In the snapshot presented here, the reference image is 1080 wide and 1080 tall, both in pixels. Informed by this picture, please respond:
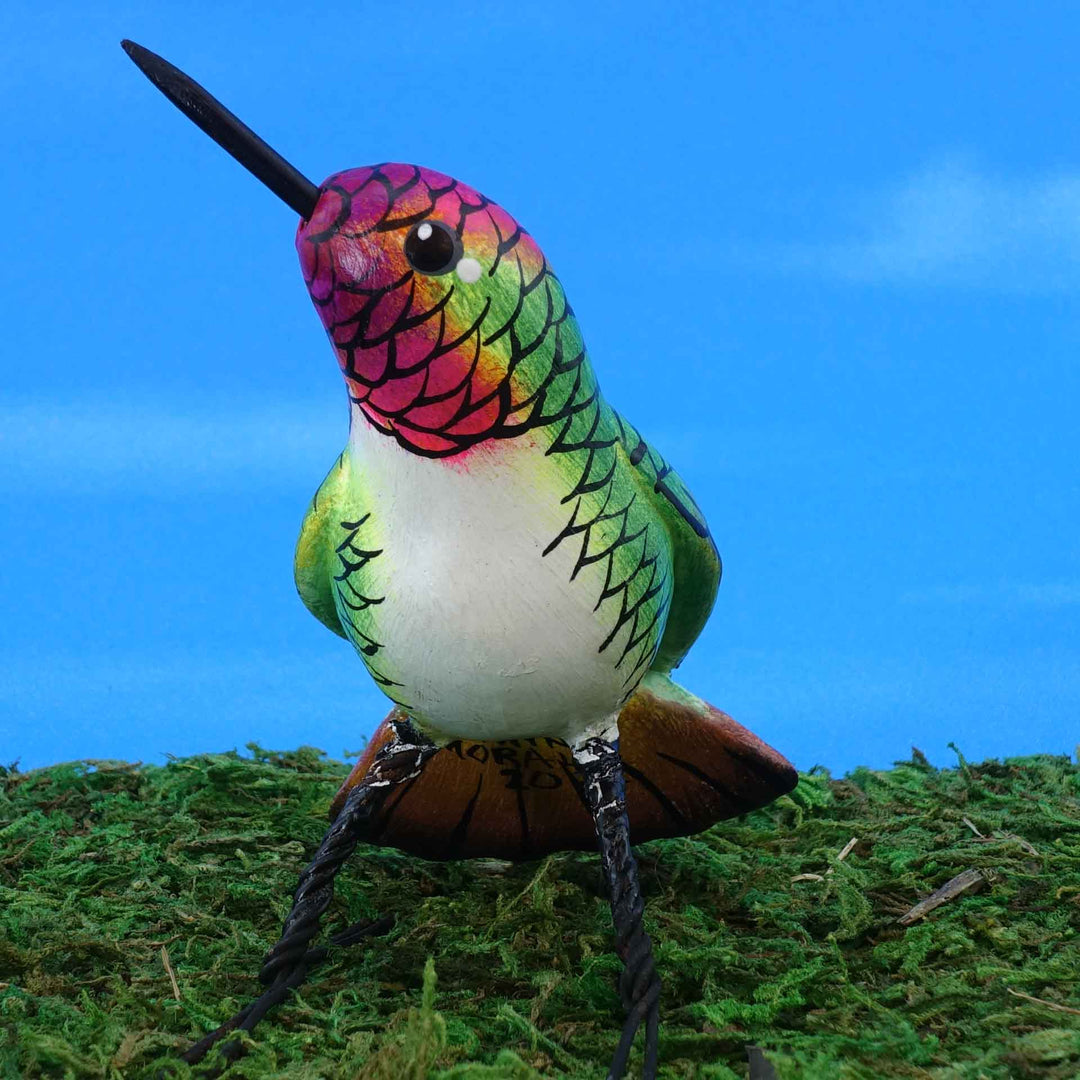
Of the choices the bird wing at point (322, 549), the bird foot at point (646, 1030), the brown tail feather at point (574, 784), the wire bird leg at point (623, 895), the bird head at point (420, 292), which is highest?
the bird head at point (420, 292)

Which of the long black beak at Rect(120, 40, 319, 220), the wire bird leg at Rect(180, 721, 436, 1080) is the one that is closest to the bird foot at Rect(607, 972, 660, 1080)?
the wire bird leg at Rect(180, 721, 436, 1080)

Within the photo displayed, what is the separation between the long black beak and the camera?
1639mm

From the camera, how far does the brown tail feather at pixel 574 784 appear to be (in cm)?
214

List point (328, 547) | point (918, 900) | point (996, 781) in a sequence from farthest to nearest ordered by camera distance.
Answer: point (996, 781) < point (918, 900) < point (328, 547)

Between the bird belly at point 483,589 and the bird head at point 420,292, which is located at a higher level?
the bird head at point 420,292

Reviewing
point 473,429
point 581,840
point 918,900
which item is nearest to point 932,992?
point 918,900

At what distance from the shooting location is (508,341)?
1.71 m

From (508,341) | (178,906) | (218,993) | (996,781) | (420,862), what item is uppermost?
(996,781)

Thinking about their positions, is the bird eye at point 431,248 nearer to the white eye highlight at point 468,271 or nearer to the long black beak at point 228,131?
the white eye highlight at point 468,271

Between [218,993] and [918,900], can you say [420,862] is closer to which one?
[218,993]

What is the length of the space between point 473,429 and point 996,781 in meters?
1.88

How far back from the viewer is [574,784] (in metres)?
2.17

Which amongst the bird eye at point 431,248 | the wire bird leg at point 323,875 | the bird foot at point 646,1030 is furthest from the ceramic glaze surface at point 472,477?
the bird foot at point 646,1030

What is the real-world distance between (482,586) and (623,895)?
474 millimetres
